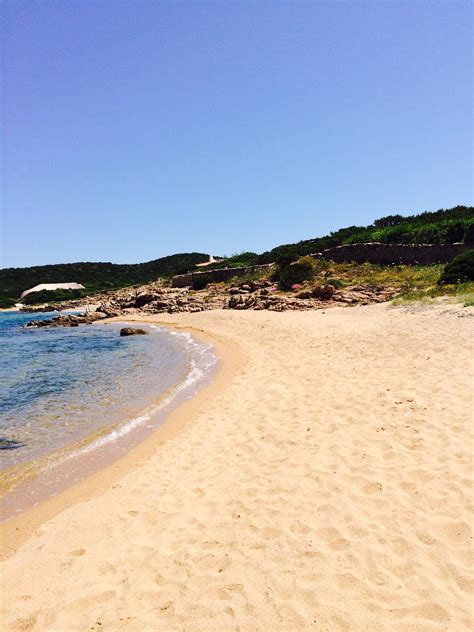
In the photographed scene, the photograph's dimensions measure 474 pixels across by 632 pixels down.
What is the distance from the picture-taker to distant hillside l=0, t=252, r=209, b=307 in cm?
8707

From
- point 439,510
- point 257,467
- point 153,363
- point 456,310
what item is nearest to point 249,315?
point 153,363

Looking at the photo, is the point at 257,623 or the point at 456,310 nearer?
the point at 257,623

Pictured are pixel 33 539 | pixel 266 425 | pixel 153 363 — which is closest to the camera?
pixel 33 539

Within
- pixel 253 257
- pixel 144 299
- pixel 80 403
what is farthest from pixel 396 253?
pixel 80 403

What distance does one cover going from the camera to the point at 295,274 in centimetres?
3359

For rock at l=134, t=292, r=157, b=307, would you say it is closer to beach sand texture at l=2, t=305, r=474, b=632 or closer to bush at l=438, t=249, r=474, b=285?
bush at l=438, t=249, r=474, b=285

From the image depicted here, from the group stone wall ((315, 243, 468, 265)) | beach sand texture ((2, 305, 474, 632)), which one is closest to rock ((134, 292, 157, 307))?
stone wall ((315, 243, 468, 265))

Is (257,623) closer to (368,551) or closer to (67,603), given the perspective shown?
(368,551)

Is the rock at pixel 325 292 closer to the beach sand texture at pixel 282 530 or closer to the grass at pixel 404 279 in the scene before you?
the grass at pixel 404 279

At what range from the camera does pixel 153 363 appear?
1571cm

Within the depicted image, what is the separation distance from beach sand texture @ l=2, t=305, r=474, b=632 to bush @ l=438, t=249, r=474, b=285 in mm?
15919

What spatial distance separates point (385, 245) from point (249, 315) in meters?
19.0

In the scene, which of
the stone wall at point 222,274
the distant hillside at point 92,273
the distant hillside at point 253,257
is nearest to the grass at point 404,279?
the distant hillside at point 253,257

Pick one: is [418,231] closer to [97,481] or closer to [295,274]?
[295,274]
